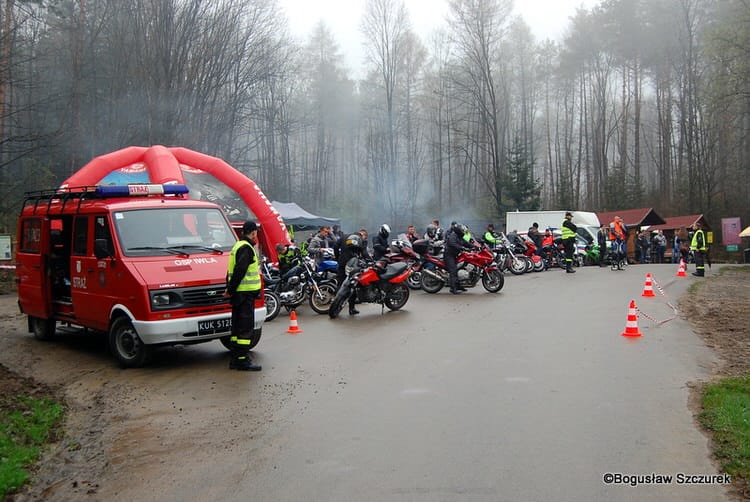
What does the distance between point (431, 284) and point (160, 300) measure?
9.68 metres

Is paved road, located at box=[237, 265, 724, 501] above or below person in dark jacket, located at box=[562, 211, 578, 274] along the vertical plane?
below

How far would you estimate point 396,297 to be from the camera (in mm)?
13617

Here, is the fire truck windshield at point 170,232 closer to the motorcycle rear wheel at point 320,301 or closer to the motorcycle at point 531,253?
the motorcycle rear wheel at point 320,301

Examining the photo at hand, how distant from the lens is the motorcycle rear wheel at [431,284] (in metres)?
17.0

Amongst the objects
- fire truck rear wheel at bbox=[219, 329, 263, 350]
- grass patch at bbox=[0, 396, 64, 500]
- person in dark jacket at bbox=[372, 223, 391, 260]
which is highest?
person in dark jacket at bbox=[372, 223, 391, 260]

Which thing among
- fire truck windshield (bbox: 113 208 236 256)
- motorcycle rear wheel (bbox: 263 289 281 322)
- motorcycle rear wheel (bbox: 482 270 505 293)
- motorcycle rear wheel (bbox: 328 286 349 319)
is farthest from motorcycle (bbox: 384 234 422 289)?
fire truck windshield (bbox: 113 208 236 256)

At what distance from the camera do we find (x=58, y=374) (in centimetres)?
879

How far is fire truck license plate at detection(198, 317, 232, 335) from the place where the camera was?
8500 millimetres

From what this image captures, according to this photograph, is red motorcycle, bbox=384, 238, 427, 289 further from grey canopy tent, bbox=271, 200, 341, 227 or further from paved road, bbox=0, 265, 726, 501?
grey canopy tent, bbox=271, 200, 341, 227

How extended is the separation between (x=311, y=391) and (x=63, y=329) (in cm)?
657

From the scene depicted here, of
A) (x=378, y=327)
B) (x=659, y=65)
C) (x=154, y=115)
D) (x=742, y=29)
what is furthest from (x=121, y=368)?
(x=659, y=65)

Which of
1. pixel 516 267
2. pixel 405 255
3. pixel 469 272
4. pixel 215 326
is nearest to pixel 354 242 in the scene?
pixel 405 255

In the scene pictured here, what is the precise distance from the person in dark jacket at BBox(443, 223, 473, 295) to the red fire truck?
25.7ft

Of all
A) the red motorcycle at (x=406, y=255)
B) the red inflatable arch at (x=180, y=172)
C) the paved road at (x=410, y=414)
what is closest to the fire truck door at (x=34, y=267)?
the paved road at (x=410, y=414)
